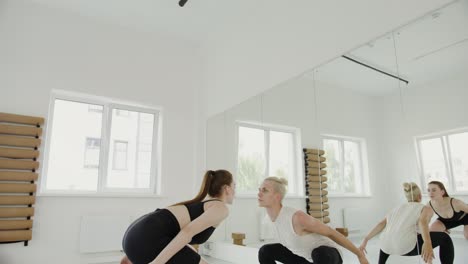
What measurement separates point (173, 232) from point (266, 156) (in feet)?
6.14

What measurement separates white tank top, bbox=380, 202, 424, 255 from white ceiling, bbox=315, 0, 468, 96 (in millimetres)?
837

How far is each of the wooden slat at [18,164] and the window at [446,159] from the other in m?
3.67

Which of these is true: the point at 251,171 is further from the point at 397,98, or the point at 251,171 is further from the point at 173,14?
the point at 173,14

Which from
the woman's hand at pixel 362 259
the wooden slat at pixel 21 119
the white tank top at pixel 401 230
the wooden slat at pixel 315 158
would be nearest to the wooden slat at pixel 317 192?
the wooden slat at pixel 315 158

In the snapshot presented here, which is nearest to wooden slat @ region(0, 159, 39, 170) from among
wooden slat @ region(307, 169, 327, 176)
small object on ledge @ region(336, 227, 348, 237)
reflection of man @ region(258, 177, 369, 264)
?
reflection of man @ region(258, 177, 369, 264)

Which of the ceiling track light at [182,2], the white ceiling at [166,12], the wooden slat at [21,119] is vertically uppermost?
the white ceiling at [166,12]

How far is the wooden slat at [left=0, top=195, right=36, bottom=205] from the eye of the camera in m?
3.37

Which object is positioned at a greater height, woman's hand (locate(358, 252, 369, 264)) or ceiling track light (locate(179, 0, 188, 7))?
ceiling track light (locate(179, 0, 188, 7))

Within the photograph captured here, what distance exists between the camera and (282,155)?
3.37 meters

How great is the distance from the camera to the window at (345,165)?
2596 mm

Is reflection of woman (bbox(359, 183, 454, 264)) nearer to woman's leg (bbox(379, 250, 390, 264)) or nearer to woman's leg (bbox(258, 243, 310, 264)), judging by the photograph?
woman's leg (bbox(379, 250, 390, 264))

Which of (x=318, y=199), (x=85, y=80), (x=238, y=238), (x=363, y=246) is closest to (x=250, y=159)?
(x=238, y=238)

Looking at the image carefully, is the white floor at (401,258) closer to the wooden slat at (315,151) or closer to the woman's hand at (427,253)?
the woman's hand at (427,253)

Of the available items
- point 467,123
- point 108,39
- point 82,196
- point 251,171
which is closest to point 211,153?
point 251,171
